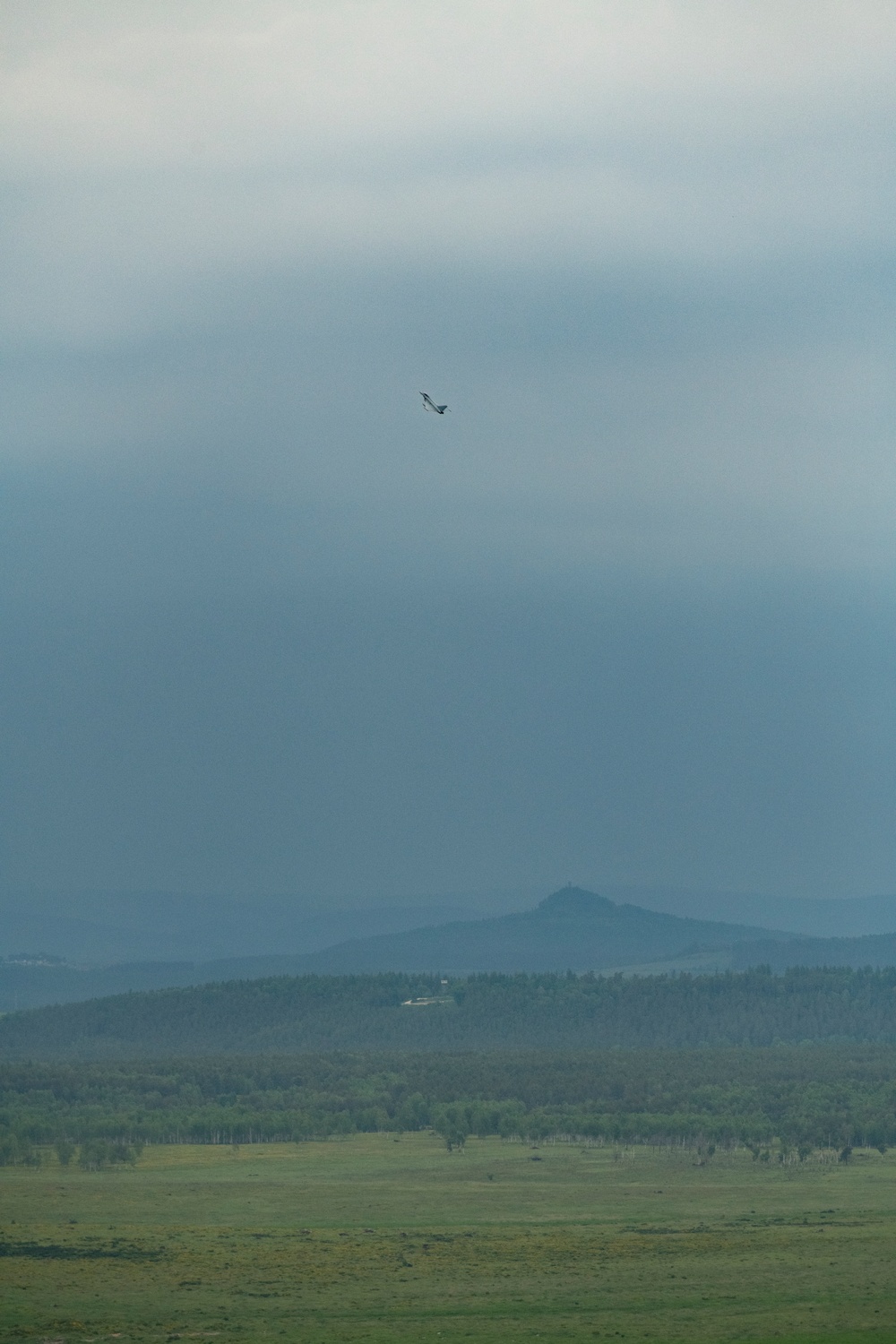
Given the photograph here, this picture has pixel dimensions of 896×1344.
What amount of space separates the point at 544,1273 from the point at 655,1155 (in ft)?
251

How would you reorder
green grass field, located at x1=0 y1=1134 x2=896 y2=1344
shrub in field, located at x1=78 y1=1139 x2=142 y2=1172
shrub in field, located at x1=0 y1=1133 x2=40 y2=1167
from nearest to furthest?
green grass field, located at x1=0 y1=1134 x2=896 y2=1344, shrub in field, located at x1=78 y1=1139 x2=142 y2=1172, shrub in field, located at x1=0 y1=1133 x2=40 y2=1167

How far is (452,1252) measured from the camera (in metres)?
132

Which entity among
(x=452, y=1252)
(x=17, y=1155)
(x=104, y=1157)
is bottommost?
(x=452, y=1252)

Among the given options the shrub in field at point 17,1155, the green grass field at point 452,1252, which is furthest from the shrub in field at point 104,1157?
the shrub in field at point 17,1155

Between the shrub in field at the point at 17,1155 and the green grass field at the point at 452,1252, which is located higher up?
the shrub in field at the point at 17,1155

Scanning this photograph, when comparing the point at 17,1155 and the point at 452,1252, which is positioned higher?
the point at 17,1155

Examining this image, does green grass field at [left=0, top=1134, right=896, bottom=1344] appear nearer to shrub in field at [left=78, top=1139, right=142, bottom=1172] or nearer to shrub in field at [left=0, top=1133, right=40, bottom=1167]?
shrub in field at [left=78, top=1139, right=142, bottom=1172]

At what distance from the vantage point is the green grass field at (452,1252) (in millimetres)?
107312

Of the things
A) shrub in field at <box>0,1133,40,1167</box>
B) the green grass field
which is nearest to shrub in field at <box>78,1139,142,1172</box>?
the green grass field

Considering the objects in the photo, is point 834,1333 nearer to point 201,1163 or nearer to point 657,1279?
point 657,1279

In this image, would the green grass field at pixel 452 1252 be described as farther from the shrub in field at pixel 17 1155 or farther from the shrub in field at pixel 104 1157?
the shrub in field at pixel 17 1155

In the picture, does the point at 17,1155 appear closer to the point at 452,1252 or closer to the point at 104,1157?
the point at 104,1157

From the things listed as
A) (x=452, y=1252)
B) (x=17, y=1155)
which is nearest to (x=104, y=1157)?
(x=17, y=1155)

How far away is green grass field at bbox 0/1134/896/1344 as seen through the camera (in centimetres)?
10731
